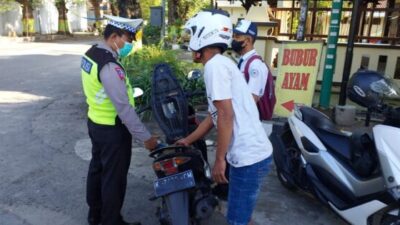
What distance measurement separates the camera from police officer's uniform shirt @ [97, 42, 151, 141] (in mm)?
2707

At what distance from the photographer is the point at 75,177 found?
429 centimetres

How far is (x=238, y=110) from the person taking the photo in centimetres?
228

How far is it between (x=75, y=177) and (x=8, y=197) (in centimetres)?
70

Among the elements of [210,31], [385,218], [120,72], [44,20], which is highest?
[210,31]

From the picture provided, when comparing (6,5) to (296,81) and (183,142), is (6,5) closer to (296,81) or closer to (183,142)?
(296,81)

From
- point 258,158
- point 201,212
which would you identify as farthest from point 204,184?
point 258,158

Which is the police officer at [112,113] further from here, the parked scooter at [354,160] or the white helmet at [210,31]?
the parked scooter at [354,160]

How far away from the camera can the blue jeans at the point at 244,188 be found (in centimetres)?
238

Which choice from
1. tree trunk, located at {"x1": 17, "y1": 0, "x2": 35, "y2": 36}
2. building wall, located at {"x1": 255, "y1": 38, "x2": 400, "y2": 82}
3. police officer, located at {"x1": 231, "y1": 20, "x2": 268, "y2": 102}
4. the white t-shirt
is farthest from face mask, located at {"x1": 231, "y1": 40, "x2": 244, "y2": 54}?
tree trunk, located at {"x1": 17, "y1": 0, "x2": 35, "y2": 36}

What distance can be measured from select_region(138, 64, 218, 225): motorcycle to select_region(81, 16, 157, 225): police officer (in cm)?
18

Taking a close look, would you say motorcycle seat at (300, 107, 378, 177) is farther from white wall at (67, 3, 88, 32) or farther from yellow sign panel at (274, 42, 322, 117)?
white wall at (67, 3, 88, 32)

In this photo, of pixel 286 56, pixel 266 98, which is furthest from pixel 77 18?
pixel 266 98

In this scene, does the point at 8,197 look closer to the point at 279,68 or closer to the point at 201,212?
the point at 201,212

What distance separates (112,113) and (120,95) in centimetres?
22
